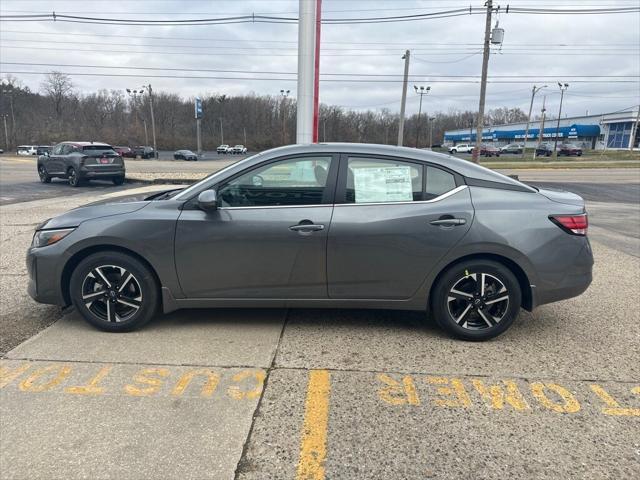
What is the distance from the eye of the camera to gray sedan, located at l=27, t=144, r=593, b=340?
12.2 feet

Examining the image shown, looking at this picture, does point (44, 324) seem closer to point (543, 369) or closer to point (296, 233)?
point (296, 233)

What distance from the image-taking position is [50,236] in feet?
12.7

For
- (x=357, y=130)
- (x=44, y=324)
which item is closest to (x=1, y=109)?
(x=357, y=130)

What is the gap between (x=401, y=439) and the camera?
8.43 feet

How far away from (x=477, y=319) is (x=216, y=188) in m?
2.44

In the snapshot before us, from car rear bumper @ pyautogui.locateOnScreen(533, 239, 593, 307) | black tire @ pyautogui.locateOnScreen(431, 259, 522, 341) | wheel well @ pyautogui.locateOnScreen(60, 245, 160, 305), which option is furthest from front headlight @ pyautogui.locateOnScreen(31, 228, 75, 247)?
car rear bumper @ pyautogui.locateOnScreen(533, 239, 593, 307)

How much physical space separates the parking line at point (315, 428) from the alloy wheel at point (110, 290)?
66.7 inches

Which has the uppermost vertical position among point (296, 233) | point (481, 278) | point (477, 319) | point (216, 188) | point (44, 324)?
point (216, 188)

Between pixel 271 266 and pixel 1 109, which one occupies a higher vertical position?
pixel 1 109

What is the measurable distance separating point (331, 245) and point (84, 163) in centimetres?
1681

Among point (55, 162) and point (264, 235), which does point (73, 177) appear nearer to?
point (55, 162)

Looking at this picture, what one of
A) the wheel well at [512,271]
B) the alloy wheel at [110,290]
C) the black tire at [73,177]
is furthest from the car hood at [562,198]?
the black tire at [73,177]

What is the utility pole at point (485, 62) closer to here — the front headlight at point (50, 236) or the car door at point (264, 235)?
the car door at point (264, 235)

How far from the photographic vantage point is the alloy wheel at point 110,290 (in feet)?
12.6
